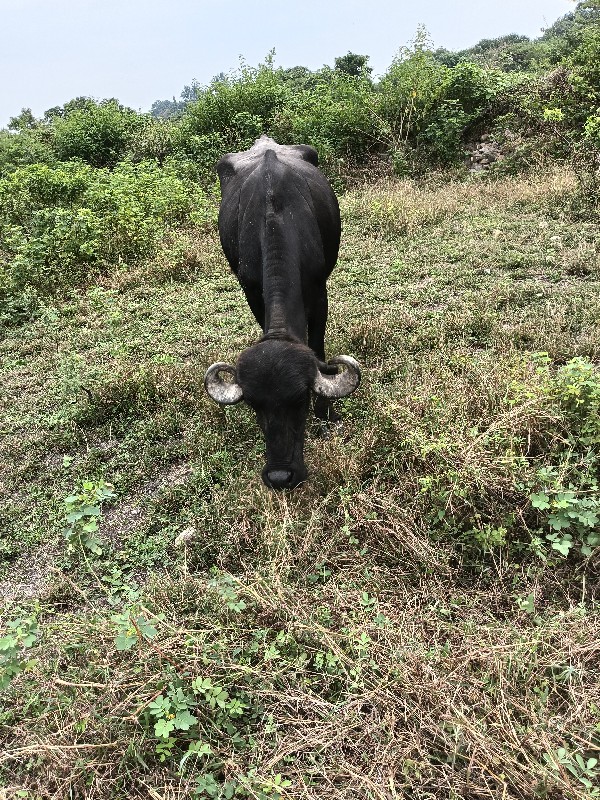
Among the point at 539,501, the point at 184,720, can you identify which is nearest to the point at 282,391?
the point at 539,501

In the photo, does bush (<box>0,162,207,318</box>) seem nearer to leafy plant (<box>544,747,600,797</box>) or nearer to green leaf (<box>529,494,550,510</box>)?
green leaf (<box>529,494,550,510</box>)

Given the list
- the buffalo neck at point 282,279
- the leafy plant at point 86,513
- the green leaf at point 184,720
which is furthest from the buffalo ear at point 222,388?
the green leaf at point 184,720

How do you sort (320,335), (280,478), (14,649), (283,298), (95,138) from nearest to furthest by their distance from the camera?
(14,649) < (280,478) < (283,298) < (320,335) < (95,138)

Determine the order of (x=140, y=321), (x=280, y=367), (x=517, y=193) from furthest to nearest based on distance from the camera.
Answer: (x=517, y=193) < (x=140, y=321) < (x=280, y=367)

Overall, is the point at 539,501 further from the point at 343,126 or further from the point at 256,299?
the point at 343,126

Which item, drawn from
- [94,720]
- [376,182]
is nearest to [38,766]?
[94,720]

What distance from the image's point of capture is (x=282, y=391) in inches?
117

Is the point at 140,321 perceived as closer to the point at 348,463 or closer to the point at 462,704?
the point at 348,463

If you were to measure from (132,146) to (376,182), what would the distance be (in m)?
7.98

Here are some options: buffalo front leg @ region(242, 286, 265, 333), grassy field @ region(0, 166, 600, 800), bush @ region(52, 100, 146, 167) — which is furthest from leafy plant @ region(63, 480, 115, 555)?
bush @ region(52, 100, 146, 167)

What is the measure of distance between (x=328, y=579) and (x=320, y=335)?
7.62 ft

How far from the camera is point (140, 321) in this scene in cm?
655

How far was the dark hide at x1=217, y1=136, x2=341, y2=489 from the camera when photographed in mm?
3023

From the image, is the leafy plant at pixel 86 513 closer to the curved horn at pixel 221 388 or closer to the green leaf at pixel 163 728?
the green leaf at pixel 163 728
